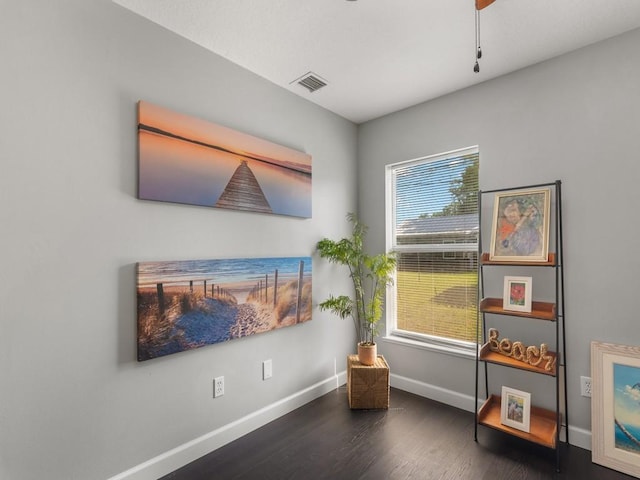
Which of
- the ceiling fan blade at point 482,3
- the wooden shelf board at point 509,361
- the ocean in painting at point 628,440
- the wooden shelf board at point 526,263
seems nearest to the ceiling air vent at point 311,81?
the ceiling fan blade at point 482,3

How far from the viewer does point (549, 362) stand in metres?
Result: 1.98

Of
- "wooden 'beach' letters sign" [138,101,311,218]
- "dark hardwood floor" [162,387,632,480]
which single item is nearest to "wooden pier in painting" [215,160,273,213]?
"wooden 'beach' letters sign" [138,101,311,218]

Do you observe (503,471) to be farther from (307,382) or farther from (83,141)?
(83,141)

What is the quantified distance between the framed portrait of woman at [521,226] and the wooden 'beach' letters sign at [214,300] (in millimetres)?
1418

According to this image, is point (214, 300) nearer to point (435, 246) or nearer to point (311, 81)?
point (311, 81)

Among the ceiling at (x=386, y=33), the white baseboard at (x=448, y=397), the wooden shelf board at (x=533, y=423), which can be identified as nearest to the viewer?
the ceiling at (x=386, y=33)

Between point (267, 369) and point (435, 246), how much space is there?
1.70 metres

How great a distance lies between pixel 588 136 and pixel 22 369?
3.27 m

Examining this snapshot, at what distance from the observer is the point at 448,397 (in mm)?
2654

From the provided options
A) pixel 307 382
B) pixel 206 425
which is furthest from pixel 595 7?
pixel 206 425

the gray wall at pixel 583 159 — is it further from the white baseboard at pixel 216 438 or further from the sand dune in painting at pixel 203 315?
the sand dune in painting at pixel 203 315

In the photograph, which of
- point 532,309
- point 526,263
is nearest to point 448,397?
point 532,309

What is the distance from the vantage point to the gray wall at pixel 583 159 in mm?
1945

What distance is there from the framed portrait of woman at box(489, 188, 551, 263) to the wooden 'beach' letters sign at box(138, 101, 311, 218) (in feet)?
4.60
